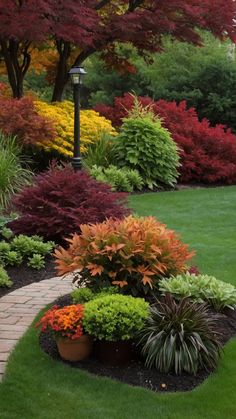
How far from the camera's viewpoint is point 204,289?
5.04 meters

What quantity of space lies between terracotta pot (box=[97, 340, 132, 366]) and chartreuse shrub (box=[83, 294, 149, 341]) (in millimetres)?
87

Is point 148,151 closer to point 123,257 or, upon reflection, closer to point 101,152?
point 101,152

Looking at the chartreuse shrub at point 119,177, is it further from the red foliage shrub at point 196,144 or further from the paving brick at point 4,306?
the paving brick at point 4,306

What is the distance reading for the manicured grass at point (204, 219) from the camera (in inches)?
272

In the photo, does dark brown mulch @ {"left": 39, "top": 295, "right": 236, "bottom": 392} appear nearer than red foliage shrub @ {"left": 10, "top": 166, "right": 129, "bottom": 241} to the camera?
Yes

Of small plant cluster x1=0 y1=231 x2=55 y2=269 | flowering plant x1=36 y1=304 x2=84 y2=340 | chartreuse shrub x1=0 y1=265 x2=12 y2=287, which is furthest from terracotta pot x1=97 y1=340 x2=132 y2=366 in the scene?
small plant cluster x1=0 y1=231 x2=55 y2=269

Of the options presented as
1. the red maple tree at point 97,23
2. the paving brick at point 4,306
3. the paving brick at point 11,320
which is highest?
the red maple tree at point 97,23

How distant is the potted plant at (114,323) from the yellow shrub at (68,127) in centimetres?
845

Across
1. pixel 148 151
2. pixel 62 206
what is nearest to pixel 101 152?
pixel 148 151

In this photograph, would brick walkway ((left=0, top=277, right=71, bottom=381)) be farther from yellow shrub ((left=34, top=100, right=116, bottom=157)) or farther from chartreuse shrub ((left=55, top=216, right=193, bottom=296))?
yellow shrub ((left=34, top=100, right=116, bottom=157))

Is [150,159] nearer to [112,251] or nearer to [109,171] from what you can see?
[109,171]

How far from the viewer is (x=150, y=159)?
43.3ft

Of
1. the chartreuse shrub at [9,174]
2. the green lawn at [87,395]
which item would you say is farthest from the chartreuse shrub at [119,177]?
the green lawn at [87,395]

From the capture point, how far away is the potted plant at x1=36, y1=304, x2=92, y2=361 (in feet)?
13.5
